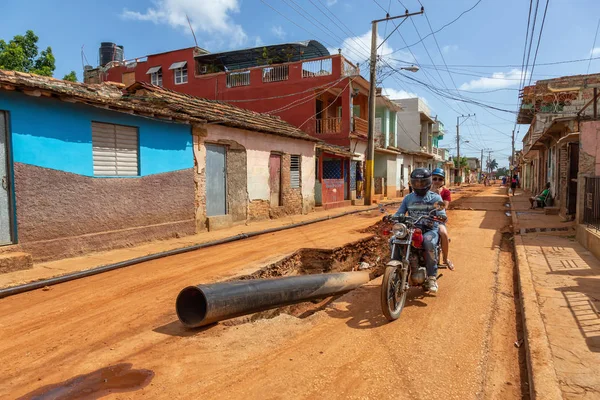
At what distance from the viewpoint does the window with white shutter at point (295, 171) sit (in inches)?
639

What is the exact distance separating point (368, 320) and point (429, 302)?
1.07 m

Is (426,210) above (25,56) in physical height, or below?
below

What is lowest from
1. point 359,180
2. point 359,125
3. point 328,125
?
point 359,180

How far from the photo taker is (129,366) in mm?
3258

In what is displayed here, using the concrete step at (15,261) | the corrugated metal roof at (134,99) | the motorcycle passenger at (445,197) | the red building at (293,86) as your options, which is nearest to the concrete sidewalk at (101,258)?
the concrete step at (15,261)

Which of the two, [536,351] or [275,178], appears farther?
[275,178]

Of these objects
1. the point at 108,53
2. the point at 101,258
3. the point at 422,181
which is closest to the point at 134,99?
the point at 101,258

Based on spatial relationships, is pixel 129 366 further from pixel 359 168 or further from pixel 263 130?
pixel 359 168

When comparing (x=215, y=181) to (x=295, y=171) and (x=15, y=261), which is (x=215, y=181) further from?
(x=15, y=261)

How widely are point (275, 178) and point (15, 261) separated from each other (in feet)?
31.4

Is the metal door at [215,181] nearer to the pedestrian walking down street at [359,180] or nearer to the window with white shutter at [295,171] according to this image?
the window with white shutter at [295,171]

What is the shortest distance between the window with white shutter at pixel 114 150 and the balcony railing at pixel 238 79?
15.9 m

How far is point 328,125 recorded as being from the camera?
77.3ft

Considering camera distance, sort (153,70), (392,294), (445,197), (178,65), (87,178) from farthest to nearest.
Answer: (153,70) < (178,65) < (87,178) < (445,197) < (392,294)
